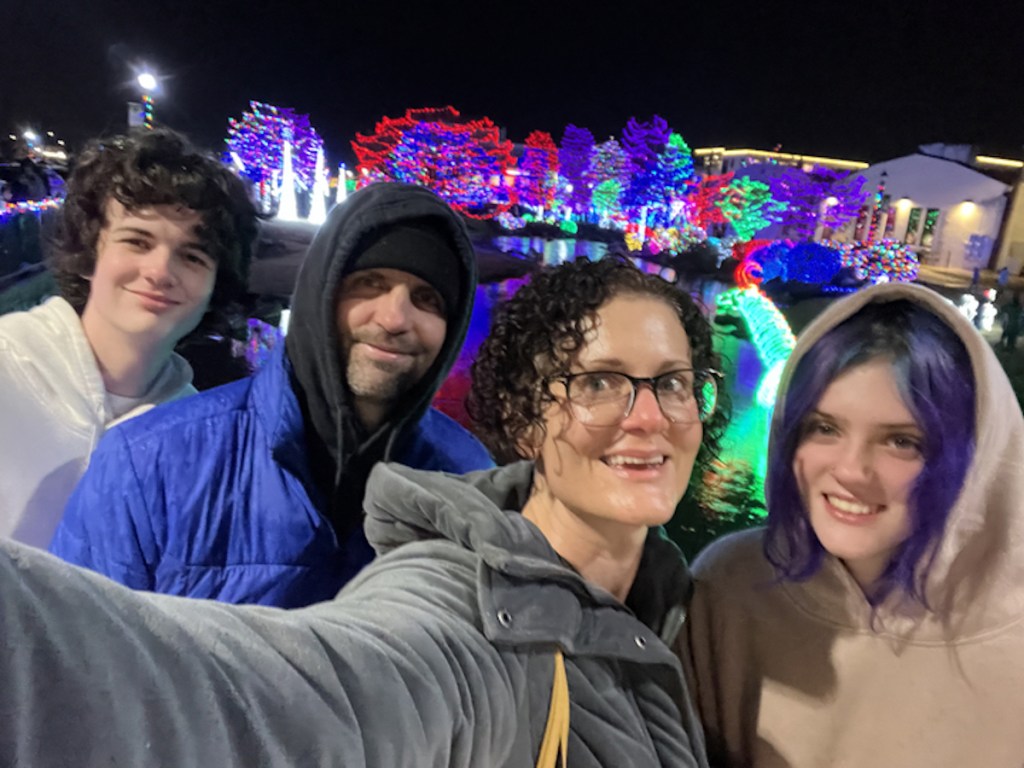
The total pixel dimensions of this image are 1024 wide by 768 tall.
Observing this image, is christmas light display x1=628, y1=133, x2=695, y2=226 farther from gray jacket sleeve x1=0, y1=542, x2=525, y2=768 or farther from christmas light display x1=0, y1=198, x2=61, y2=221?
gray jacket sleeve x1=0, y1=542, x2=525, y2=768

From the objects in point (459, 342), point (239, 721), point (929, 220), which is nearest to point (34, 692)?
point (239, 721)

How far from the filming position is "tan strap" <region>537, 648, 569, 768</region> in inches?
35.5

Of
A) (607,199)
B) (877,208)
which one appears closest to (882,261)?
(877,208)

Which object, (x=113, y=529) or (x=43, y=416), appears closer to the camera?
(x=113, y=529)

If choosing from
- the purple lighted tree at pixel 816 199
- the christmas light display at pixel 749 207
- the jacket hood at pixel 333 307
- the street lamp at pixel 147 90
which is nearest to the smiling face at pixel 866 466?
the jacket hood at pixel 333 307

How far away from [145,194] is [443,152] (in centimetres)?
2336

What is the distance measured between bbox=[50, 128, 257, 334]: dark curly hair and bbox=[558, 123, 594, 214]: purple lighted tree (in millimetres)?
24699

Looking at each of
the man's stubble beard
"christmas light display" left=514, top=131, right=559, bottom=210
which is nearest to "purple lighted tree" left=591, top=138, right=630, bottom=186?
"christmas light display" left=514, top=131, right=559, bottom=210

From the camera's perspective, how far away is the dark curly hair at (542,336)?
1275 mm

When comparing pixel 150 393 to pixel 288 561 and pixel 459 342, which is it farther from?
pixel 459 342

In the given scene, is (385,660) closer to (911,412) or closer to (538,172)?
(911,412)

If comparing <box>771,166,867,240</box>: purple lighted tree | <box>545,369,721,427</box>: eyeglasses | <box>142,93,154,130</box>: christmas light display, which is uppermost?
<box>771,166,867,240</box>: purple lighted tree

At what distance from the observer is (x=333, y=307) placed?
1.69 m

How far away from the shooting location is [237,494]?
5.03ft
